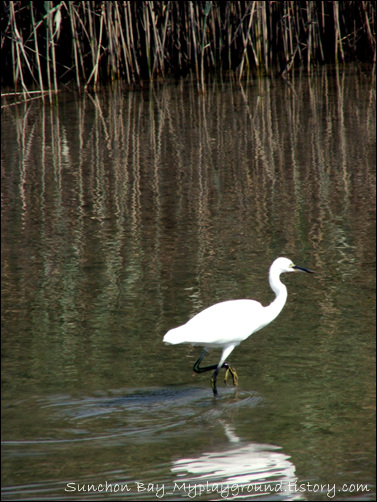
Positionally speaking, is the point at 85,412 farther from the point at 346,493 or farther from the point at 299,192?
the point at 299,192

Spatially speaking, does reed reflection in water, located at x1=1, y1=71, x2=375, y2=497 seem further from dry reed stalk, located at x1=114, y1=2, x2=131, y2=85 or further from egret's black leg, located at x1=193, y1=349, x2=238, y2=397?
dry reed stalk, located at x1=114, y1=2, x2=131, y2=85

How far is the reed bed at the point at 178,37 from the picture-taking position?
13469 mm

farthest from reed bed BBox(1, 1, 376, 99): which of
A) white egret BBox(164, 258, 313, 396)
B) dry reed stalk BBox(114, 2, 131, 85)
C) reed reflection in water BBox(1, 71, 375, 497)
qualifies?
white egret BBox(164, 258, 313, 396)

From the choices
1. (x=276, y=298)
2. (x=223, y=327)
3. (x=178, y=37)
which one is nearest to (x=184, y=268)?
(x=276, y=298)

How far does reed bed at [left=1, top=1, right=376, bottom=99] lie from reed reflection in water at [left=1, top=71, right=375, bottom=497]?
2.31m

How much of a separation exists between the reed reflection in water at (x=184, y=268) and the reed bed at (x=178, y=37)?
91.0 inches

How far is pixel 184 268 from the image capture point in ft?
20.2

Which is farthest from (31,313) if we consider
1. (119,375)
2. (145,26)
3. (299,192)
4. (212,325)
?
(145,26)

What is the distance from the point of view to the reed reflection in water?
3986 millimetres

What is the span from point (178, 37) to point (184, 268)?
896 centimetres

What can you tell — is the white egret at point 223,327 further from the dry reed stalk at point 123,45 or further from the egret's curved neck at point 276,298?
the dry reed stalk at point 123,45

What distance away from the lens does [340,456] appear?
3604mm

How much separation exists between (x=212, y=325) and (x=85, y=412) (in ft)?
2.54

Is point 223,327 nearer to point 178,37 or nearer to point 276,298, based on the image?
point 276,298
